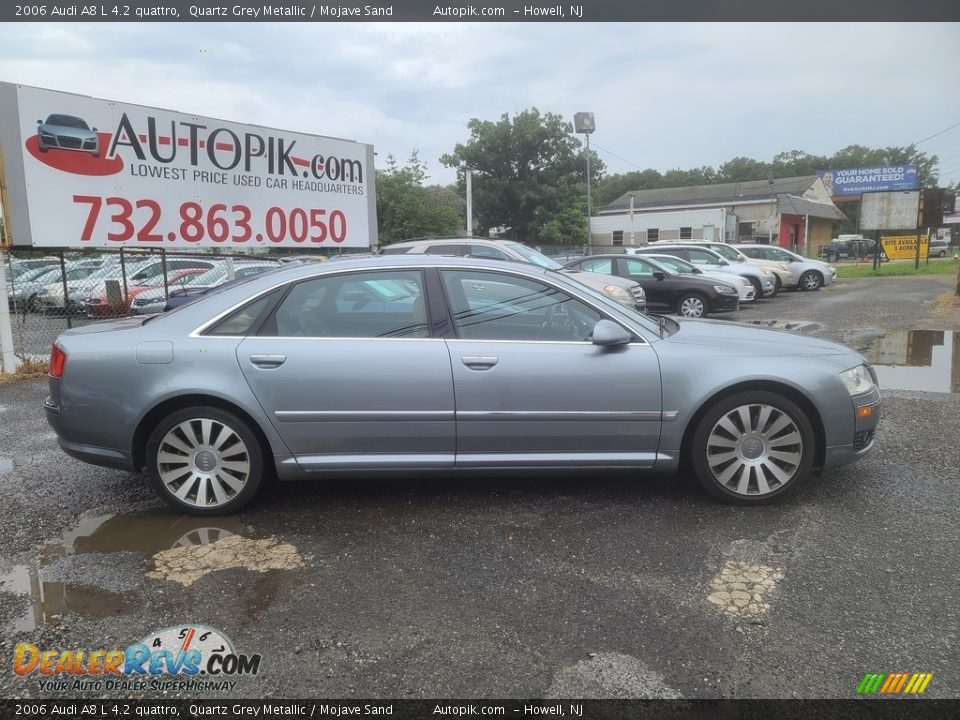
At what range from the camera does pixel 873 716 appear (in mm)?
2361

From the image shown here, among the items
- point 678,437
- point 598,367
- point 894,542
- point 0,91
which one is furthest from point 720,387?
point 0,91

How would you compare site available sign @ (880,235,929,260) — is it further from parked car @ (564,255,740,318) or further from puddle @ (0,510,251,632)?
puddle @ (0,510,251,632)

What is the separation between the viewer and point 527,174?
4653cm

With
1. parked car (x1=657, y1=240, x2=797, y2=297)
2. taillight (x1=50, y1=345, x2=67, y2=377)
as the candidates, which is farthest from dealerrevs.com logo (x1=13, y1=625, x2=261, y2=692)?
parked car (x1=657, y1=240, x2=797, y2=297)

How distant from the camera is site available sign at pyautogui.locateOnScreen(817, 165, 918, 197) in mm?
52344

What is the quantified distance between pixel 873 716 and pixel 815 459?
1.96 m

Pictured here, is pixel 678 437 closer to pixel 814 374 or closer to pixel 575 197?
pixel 814 374

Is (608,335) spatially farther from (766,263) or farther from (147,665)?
(766,263)

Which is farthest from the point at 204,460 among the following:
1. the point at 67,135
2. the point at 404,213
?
the point at 404,213

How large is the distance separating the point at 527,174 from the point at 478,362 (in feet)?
146

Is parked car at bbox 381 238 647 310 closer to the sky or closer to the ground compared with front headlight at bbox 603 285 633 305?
closer to the sky

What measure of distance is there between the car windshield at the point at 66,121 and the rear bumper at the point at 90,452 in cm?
576

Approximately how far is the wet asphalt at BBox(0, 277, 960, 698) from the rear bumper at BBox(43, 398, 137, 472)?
35cm

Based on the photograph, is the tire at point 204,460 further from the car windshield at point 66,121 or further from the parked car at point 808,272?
the parked car at point 808,272
